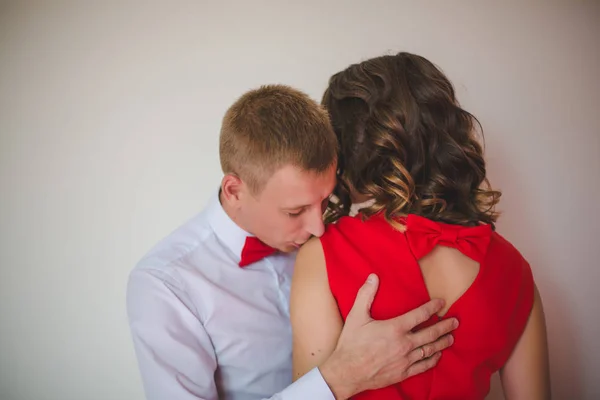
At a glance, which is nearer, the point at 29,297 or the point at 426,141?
the point at 426,141

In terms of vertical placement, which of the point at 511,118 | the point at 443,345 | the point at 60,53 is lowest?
the point at 443,345

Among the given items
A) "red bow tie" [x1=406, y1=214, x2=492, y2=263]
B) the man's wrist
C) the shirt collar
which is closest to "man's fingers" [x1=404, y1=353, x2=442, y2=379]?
the man's wrist

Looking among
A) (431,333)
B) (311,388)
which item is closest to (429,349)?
(431,333)

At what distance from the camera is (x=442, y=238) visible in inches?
45.2

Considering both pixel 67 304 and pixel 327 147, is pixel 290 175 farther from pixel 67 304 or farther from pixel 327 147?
pixel 67 304

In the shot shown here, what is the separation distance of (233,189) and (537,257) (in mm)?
1671

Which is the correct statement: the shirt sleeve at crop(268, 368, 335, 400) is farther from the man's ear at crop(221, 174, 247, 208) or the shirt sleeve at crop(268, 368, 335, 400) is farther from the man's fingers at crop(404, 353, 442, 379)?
the man's ear at crop(221, 174, 247, 208)

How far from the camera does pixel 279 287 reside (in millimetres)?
1532

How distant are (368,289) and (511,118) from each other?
1532mm

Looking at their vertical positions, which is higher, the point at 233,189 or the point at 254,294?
the point at 233,189

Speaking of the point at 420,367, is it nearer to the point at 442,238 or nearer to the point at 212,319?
the point at 442,238

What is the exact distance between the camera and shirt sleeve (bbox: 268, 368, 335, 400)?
1.18 metres

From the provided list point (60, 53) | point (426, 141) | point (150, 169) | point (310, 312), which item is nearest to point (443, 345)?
point (310, 312)

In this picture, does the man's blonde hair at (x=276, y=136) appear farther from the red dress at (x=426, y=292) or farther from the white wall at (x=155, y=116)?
the white wall at (x=155, y=116)
